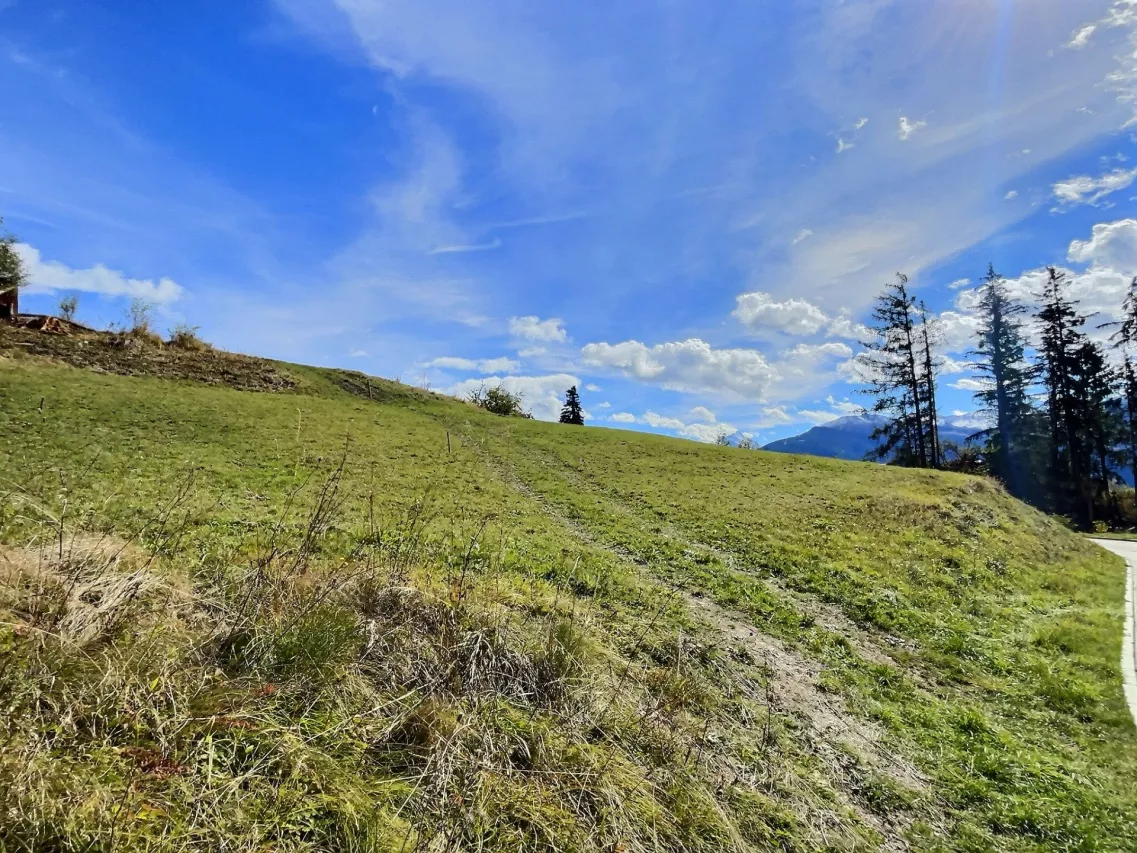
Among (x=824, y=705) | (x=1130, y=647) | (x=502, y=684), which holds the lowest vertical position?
(x=1130, y=647)

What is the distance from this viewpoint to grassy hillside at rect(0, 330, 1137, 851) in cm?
249

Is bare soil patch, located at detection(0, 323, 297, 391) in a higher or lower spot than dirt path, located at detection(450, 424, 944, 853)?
higher

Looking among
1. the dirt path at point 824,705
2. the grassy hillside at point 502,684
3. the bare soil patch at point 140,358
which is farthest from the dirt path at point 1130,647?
the bare soil patch at point 140,358

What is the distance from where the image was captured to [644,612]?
7398 millimetres

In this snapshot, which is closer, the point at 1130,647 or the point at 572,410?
the point at 1130,647

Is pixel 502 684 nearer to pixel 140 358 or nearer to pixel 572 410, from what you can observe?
pixel 140 358

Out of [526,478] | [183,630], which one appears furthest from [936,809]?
[526,478]

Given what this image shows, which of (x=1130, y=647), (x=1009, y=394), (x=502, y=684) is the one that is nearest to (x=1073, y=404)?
(x=1009, y=394)

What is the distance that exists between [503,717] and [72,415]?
17.4 metres

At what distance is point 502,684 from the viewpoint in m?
4.05

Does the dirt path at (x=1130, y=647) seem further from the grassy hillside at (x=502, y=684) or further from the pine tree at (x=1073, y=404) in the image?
the pine tree at (x=1073, y=404)

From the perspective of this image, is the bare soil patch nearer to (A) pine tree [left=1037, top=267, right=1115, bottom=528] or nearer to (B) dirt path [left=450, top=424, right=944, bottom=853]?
(B) dirt path [left=450, top=424, right=944, bottom=853]

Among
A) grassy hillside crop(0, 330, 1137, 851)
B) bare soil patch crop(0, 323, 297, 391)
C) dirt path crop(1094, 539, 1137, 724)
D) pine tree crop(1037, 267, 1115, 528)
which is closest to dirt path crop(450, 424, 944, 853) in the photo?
grassy hillside crop(0, 330, 1137, 851)

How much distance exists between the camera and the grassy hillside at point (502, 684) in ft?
8.16
